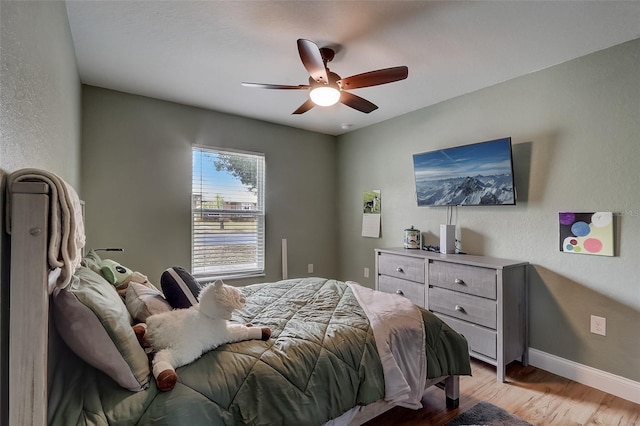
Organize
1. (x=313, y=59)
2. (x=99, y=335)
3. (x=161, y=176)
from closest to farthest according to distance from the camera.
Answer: (x=99, y=335)
(x=313, y=59)
(x=161, y=176)

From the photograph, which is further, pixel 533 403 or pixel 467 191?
pixel 467 191

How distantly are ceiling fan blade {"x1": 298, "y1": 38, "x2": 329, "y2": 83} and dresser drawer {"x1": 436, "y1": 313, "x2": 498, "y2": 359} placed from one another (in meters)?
2.23

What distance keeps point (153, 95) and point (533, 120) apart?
11.7 feet

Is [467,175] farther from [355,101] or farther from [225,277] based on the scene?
[225,277]

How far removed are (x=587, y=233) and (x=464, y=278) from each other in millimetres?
921

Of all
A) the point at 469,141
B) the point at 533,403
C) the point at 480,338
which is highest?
the point at 469,141

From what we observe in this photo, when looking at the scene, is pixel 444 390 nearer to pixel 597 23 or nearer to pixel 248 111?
pixel 597 23

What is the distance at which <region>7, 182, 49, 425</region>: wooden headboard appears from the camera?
806 millimetres

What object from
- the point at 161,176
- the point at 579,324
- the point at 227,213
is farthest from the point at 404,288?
the point at 161,176

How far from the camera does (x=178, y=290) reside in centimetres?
165

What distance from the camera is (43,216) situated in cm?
83

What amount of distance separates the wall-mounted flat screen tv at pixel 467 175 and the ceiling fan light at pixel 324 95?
1.42 m

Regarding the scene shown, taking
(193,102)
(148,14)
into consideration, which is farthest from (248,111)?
(148,14)

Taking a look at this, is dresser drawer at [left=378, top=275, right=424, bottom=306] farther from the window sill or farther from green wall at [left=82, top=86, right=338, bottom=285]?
the window sill
